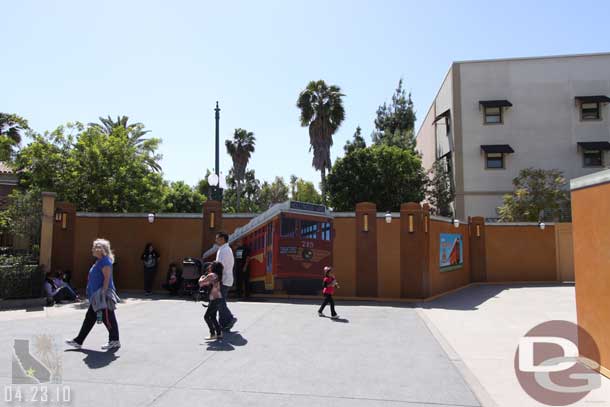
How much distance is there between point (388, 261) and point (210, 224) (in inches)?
239

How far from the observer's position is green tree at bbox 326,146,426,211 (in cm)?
3156

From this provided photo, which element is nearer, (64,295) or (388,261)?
(64,295)

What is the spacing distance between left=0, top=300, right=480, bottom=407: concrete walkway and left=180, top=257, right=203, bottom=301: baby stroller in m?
3.44

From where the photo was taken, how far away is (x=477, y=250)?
19969 mm

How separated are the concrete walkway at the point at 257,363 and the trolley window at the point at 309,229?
3.79m

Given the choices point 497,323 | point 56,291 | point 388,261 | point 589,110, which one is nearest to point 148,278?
point 56,291

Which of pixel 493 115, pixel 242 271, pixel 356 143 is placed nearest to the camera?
pixel 242 271

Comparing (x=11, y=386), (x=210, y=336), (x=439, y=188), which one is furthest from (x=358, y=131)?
(x=11, y=386)

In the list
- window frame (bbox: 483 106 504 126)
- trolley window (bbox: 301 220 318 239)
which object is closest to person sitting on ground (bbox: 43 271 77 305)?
trolley window (bbox: 301 220 318 239)

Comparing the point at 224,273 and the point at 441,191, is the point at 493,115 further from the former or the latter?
the point at 224,273

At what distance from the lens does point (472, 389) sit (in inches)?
224

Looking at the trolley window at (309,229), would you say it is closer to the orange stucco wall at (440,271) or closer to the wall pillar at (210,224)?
the wall pillar at (210,224)

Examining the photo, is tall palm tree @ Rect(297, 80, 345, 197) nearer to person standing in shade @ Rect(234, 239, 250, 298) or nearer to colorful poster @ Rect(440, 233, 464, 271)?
colorful poster @ Rect(440, 233, 464, 271)

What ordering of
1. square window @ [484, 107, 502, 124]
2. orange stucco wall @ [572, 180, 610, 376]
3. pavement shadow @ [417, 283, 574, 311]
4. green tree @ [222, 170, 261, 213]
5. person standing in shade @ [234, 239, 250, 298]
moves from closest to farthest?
orange stucco wall @ [572, 180, 610, 376] < pavement shadow @ [417, 283, 574, 311] < person standing in shade @ [234, 239, 250, 298] < square window @ [484, 107, 502, 124] < green tree @ [222, 170, 261, 213]
